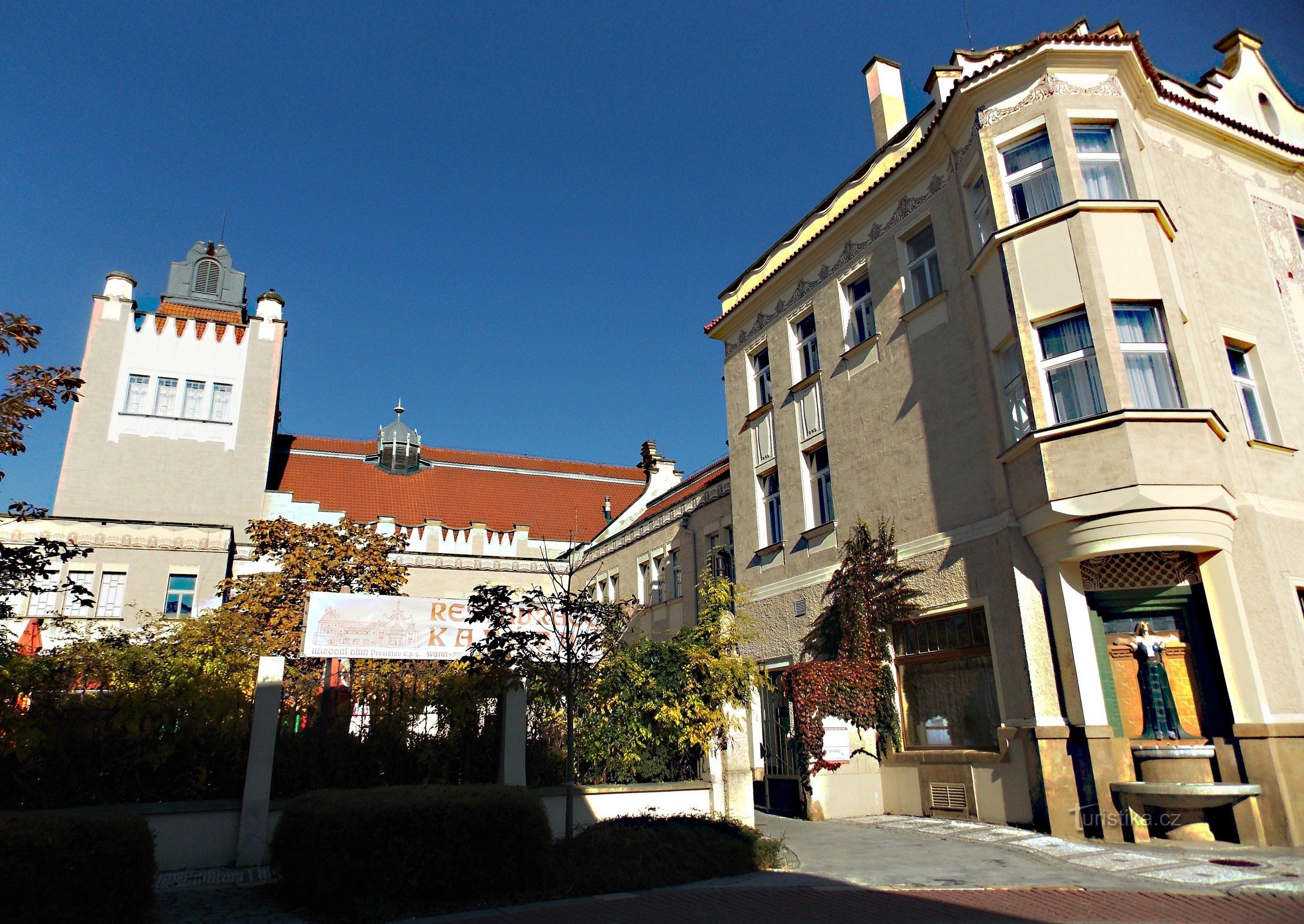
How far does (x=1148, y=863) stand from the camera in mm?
9422

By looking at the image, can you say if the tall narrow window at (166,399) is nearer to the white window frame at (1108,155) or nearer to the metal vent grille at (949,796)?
the metal vent grille at (949,796)

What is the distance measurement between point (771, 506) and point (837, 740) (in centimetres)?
657

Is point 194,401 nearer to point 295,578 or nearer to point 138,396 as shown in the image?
point 138,396

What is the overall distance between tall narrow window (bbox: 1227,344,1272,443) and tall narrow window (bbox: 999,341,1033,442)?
3408mm

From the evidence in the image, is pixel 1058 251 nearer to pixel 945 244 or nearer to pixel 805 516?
pixel 945 244

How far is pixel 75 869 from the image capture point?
21.4ft

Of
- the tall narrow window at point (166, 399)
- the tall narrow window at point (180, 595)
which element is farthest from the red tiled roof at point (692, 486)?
the tall narrow window at point (166, 399)

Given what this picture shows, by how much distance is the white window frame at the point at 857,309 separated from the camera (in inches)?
698

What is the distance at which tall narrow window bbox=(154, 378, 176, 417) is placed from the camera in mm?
33094

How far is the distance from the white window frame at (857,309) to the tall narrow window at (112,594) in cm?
2472

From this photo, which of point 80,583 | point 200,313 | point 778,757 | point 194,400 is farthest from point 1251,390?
point 200,313

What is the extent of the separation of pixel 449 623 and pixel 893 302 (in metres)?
10.5

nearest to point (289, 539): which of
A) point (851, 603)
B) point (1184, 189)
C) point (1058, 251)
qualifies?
point (851, 603)

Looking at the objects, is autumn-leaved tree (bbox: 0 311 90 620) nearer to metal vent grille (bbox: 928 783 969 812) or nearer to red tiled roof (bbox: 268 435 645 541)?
metal vent grille (bbox: 928 783 969 812)
